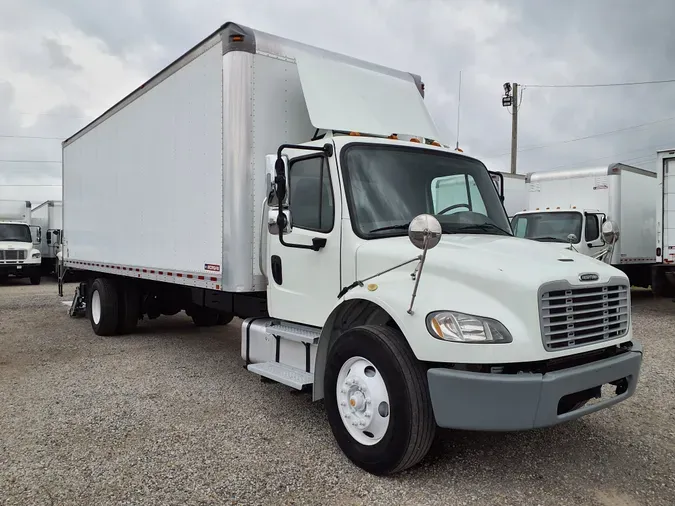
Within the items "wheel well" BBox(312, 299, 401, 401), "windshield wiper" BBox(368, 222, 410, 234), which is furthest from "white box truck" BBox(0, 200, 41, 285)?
"windshield wiper" BBox(368, 222, 410, 234)

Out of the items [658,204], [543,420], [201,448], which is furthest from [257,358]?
[658,204]

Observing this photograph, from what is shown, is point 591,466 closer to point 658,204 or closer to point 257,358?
point 257,358

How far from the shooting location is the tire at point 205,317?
9.43 metres

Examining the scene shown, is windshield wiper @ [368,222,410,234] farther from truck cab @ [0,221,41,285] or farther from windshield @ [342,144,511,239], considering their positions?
truck cab @ [0,221,41,285]

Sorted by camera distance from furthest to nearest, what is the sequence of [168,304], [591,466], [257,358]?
[168,304], [257,358], [591,466]

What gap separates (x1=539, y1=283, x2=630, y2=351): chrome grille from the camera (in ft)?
11.0

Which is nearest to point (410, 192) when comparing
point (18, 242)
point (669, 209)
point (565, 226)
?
point (565, 226)

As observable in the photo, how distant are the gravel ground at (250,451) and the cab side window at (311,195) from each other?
5.84 ft

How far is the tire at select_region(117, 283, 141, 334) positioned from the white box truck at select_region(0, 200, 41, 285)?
14.7 m

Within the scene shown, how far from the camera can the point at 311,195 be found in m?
4.60

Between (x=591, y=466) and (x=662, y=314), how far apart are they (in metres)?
9.15

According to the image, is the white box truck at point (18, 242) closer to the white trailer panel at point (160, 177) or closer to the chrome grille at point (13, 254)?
the chrome grille at point (13, 254)

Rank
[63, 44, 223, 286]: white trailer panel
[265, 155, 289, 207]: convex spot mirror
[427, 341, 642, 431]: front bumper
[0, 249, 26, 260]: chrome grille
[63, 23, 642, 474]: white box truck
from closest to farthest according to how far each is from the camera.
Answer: [427, 341, 642, 431]: front bumper
[63, 23, 642, 474]: white box truck
[265, 155, 289, 207]: convex spot mirror
[63, 44, 223, 286]: white trailer panel
[0, 249, 26, 260]: chrome grille

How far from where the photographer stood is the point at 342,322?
14.8 ft
